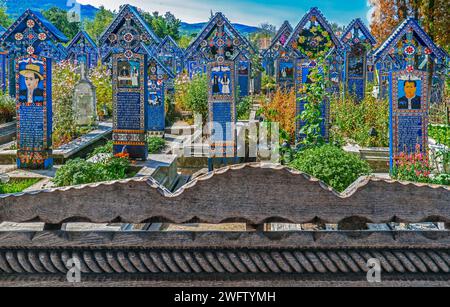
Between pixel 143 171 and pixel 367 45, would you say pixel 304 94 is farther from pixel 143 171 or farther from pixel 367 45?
pixel 367 45

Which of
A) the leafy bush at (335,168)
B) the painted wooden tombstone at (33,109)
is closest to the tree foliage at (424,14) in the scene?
the painted wooden tombstone at (33,109)

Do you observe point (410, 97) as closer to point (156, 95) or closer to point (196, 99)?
point (156, 95)

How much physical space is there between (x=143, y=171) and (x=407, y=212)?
19.0ft

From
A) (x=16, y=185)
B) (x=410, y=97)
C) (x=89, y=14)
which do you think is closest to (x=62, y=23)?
(x=16, y=185)

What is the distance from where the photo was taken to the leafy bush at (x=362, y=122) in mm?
9445

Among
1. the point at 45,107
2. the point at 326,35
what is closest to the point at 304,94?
the point at 326,35

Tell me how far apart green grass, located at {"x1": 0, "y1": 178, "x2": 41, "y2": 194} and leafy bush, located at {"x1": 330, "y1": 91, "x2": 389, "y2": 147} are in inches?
203

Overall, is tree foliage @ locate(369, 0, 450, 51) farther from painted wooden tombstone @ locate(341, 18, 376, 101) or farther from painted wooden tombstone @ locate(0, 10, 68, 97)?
painted wooden tombstone @ locate(0, 10, 68, 97)

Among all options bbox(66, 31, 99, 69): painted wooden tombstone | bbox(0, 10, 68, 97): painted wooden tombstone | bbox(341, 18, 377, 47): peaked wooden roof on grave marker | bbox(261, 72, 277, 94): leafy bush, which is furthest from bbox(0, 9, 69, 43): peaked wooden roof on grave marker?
bbox(66, 31, 99, 69): painted wooden tombstone

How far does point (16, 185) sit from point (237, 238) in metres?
5.52

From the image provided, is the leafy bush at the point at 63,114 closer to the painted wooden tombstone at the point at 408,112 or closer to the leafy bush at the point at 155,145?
the leafy bush at the point at 155,145

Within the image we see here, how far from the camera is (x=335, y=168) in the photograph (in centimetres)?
506

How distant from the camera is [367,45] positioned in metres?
17.5

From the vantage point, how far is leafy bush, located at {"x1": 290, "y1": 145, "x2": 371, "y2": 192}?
500 cm
